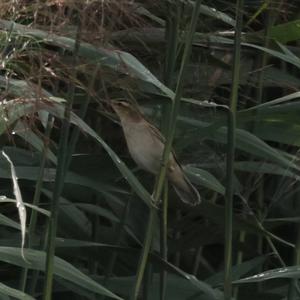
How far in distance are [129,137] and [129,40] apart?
0.56 ft

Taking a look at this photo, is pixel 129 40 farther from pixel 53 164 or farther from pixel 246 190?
pixel 246 190

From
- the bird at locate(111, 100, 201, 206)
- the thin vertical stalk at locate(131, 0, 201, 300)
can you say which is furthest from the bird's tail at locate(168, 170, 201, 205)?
the thin vertical stalk at locate(131, 0, 201, 300)

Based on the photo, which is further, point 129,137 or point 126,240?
point 126,240

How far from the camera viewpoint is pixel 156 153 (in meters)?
1.53

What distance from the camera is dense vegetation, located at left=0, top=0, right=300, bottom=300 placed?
1.23m

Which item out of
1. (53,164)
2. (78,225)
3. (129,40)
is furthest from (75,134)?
(78,225)

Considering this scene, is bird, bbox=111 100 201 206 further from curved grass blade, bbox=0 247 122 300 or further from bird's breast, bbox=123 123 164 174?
curved grass blade, bbox=0 247 122 300

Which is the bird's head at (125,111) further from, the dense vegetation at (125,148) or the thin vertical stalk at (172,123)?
the thin vertical stalk at (172,123)

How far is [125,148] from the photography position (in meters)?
1.85

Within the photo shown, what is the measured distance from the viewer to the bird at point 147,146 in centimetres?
147

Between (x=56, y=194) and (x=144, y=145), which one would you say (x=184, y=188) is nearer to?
(x=144, y=145)

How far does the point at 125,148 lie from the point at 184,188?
0.30 m

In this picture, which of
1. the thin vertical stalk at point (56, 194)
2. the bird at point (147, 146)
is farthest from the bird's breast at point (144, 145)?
the thin vertical stalk at point (56, 194)

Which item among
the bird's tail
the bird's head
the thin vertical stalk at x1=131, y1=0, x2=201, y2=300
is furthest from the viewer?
the bird's tail
